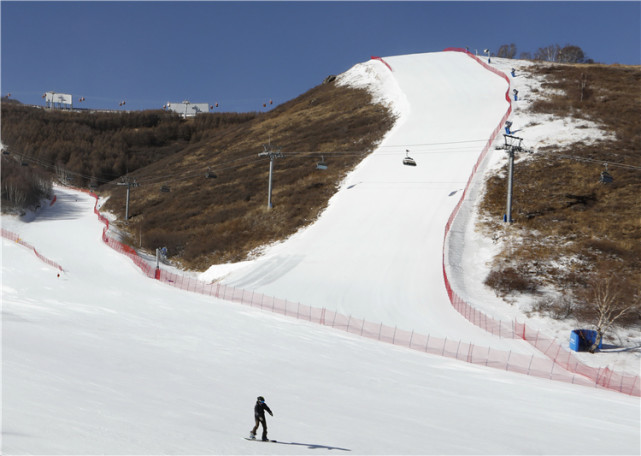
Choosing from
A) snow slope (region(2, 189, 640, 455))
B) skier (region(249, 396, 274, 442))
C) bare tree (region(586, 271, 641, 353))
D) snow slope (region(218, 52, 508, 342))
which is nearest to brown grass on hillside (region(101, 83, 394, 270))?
snow slope (region(218, 52, 508, 342))

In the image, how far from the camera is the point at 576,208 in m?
40.8

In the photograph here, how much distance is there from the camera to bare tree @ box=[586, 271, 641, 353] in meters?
25.2

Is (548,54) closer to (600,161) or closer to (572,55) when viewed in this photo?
(572,55)

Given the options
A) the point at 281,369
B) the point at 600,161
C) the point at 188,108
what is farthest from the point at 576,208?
the point at 188,108

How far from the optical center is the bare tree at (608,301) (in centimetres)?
2516

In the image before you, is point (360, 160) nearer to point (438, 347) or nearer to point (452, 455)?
point (438, 347)

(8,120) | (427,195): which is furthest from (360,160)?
(8,120)

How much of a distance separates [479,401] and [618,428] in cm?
404

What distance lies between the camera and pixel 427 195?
48156mm

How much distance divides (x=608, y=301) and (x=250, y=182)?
4432 centimetres

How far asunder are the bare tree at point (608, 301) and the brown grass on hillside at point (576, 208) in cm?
49

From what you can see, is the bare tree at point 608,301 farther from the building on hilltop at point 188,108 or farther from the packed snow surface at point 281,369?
the building on hilltop at point 188,108

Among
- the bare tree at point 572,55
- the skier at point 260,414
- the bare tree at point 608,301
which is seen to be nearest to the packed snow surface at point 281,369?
the skier at point 260,414

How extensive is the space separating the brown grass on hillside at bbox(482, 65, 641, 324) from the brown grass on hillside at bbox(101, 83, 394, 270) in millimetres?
18666
